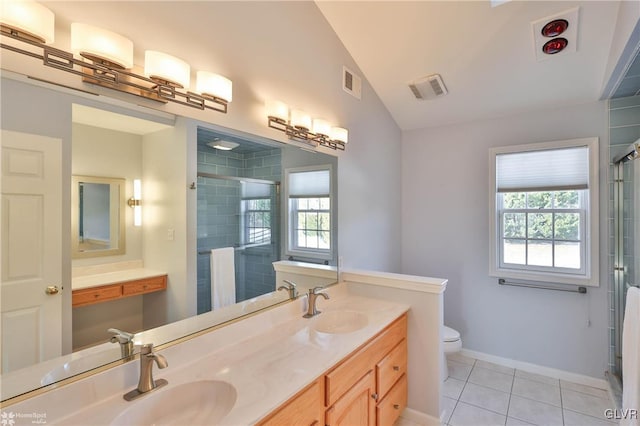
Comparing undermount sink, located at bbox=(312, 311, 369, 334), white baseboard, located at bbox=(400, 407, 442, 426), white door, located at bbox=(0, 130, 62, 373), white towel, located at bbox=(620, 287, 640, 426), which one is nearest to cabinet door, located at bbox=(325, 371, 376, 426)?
undermount sink, located at bbox=(312, 311, 369, 334)

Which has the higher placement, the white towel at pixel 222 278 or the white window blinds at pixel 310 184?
the white window blinds at pixel 310 184

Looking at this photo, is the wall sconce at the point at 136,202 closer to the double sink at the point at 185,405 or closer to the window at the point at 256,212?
the window at the point at 256,212

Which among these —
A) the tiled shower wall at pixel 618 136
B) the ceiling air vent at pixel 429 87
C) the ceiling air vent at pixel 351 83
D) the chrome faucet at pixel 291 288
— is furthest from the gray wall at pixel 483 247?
the chrome faucet at pixel 291 288

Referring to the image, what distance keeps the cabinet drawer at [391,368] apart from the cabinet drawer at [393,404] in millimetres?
49

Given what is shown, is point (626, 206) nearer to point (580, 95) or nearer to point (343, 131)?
point (580, 95)

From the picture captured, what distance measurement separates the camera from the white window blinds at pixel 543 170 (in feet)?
8.87

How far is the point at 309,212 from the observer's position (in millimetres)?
2199

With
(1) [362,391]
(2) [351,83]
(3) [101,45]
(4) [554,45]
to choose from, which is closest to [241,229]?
(3) [101,45]

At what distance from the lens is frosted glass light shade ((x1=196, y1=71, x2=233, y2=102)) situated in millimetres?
1406

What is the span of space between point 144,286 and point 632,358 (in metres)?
2.69

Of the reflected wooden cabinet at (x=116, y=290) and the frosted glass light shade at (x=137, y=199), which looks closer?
the reflected wooden cabinet at (x=116, y=290)

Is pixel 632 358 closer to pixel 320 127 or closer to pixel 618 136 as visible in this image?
pixel 618 136

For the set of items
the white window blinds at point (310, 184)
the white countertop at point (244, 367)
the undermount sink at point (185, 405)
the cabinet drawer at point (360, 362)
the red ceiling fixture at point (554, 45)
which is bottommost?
the cabinet drawer at point (360, 362)

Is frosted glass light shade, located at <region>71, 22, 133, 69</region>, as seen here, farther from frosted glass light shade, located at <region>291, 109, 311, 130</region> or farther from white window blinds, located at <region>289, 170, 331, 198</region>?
white window blinds, located at <region>289, 170, 331, 198</region>
